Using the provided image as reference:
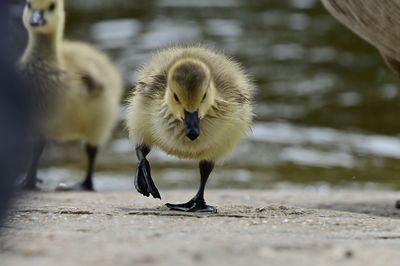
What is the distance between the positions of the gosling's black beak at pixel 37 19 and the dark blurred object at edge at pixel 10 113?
13.4 ft

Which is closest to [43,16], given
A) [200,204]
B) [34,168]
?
[34,168]

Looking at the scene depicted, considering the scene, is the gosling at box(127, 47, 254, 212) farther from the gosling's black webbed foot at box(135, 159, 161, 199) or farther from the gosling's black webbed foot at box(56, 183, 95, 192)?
the gosling's black webbed foot at box(56, 183, 95, 192)

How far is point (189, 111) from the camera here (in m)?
4.15

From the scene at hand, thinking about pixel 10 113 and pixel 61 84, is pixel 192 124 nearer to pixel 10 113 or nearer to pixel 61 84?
pixel 10 113

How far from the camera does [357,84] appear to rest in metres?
9.82

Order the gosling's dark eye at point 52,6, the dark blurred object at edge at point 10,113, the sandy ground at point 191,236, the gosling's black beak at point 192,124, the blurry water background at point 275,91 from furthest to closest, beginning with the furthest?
the blurry water background at point 275,91
the gosling's dark eye at point 52,6
the gosling's black beak at point 192,124
the sandy ground at point 191,236
the dark blurred object at edge at point 10,113

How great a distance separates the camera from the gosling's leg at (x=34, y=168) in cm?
645

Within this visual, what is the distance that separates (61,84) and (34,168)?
1.95 ft

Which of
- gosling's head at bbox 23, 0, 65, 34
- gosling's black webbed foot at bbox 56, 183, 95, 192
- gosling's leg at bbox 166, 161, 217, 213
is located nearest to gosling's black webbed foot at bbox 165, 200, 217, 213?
gosling's leg at bbox 166, 161, 217, 213

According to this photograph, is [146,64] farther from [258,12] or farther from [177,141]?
[258,12]

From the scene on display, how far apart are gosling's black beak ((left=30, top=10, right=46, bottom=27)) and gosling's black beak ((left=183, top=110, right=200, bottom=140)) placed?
255 cm

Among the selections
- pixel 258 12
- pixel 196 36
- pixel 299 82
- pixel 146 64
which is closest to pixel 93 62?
pixel 146 64

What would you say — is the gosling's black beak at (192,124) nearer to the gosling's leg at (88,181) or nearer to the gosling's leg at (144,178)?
the gosling's leg at (144,178)

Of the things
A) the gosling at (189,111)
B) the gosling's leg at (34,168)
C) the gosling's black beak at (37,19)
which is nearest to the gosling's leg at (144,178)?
the gosling at (189,111)
